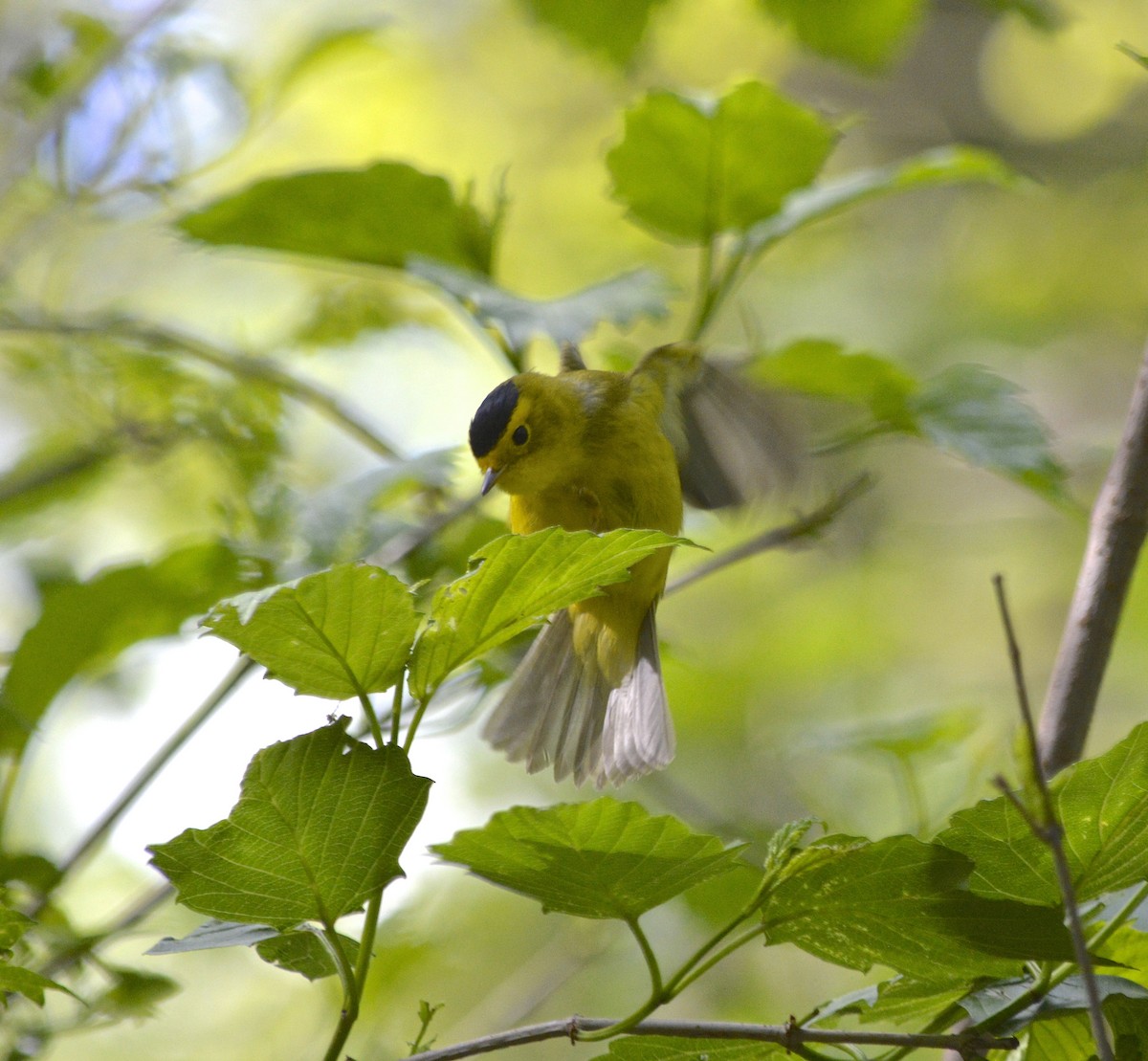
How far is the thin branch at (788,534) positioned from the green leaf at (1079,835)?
73 centimetres

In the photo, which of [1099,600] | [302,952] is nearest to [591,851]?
[302,952]

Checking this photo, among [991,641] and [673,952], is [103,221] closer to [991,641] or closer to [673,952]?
[673,952]

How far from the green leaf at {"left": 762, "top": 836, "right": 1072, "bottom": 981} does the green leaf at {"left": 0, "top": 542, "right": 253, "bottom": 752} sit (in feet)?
2.68

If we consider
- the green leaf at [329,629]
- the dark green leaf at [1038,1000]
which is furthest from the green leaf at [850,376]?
the green leaf at [329,629]

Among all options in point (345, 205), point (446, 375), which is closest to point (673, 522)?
point (345, 205)

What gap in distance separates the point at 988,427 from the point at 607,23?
137cm

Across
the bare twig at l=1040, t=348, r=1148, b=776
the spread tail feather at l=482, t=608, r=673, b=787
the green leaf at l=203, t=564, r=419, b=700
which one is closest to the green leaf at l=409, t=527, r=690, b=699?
the green leaf at l=203, t=564, r=419, b=700

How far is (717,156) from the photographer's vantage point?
1680 millimetres

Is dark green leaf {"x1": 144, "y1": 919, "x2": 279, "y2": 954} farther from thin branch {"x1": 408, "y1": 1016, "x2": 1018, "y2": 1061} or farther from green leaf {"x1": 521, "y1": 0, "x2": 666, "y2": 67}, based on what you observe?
green leaf {"x1": 521, "y1": 0, "x2": 666, "y2": 67}

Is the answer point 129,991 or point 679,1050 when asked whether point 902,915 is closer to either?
point 679,1050

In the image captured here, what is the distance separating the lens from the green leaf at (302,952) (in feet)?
3.03

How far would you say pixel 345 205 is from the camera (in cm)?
163

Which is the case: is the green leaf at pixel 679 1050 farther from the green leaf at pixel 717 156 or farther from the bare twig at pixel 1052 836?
the green leaf at pixel 717 156

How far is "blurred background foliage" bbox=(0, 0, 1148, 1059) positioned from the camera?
1854 mm
